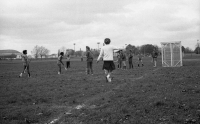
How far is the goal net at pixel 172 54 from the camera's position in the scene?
24.2 m

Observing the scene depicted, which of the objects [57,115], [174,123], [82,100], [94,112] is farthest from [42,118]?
[174,123]

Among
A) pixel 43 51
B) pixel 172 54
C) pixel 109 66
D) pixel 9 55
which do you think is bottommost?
pixel 109 66

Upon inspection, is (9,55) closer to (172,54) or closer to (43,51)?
(43,51)

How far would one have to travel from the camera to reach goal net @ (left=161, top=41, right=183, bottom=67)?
24.2m

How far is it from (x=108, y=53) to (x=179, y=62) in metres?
16.5

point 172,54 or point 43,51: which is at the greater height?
point 43,51

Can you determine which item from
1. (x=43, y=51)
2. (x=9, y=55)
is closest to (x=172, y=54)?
(x=9, y=55)

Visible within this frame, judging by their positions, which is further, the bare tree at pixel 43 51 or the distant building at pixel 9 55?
the bare tree at pixel 43 51

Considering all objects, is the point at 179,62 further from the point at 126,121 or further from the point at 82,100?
the point at 126,121

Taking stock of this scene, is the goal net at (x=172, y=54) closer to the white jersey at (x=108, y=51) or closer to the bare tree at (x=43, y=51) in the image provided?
the white jersey at (x=108, y=51)

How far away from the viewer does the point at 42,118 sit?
5.06 metres

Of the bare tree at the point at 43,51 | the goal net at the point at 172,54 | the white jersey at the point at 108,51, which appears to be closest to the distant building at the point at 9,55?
the bare tree at the point at 43,51

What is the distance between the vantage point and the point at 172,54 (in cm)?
2445

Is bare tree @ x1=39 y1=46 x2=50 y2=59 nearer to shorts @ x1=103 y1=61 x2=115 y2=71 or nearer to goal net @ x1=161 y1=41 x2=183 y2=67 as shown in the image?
goal net @ x1=161 y1=41 x2=183 y2=67
